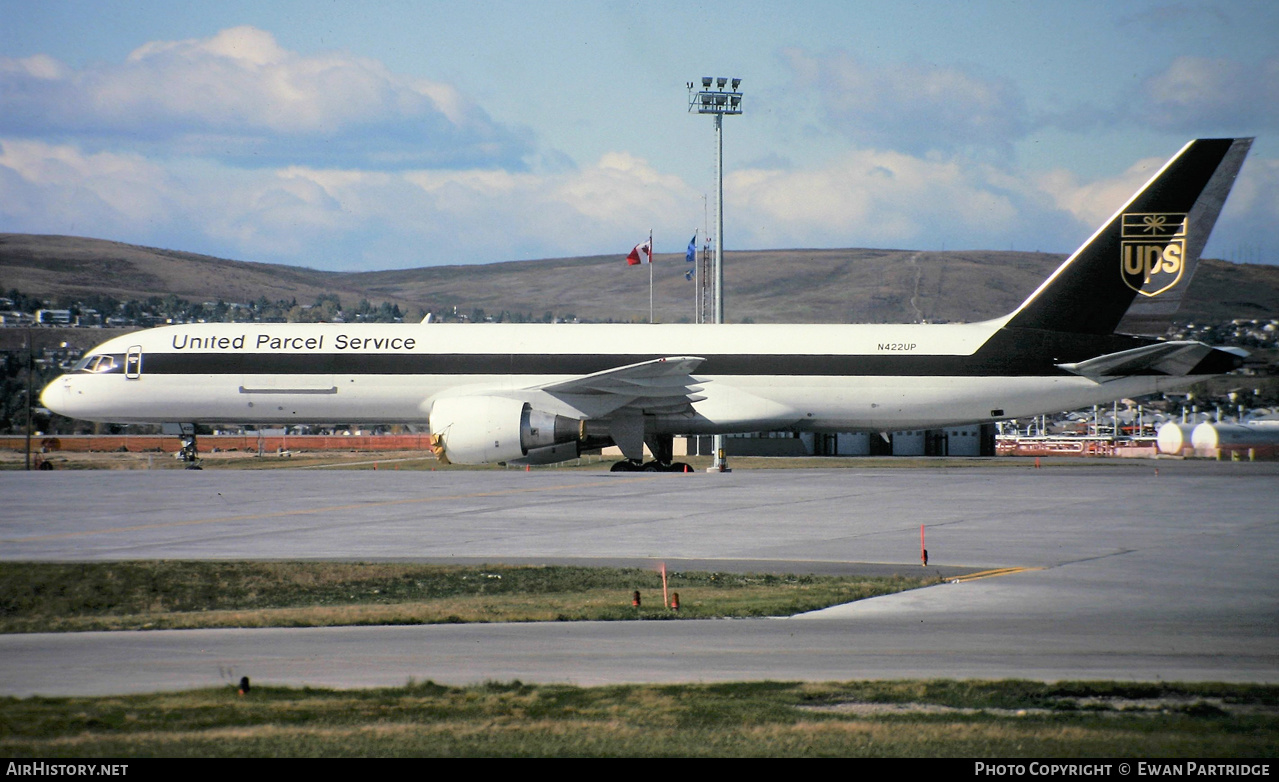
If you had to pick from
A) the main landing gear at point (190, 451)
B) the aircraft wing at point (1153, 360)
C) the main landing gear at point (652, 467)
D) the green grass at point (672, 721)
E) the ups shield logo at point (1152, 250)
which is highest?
the ups shield logo at point (1152, 250)

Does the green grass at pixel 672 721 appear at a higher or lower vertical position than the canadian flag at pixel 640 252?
lower

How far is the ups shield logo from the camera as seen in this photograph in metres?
33.0

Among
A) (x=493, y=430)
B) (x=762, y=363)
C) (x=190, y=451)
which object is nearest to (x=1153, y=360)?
(x=762, y=363)

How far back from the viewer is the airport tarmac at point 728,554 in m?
9.61

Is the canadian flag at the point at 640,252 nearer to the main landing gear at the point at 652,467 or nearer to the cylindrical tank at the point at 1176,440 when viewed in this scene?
the main landing gear at the point at 652,467

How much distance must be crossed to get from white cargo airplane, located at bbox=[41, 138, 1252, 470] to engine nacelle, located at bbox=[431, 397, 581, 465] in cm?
232

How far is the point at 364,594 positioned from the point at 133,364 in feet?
76.5

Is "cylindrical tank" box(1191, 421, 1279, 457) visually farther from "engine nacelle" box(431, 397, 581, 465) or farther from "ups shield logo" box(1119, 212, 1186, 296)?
"engine nacelle" box(431, 397, 581, 465)

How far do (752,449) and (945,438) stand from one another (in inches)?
598

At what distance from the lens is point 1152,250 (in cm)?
3303

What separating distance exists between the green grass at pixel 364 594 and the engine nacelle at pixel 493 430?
1363cm

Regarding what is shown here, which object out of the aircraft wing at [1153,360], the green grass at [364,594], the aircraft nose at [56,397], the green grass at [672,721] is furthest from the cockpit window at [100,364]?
the aircraft wing at [1153,360]

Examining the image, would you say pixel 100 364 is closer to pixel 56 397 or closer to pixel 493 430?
pixel 56 397

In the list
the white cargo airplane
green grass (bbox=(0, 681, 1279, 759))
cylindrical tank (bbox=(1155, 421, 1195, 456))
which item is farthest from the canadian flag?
green grass (bbox=(0, 681, 1279, 759))
